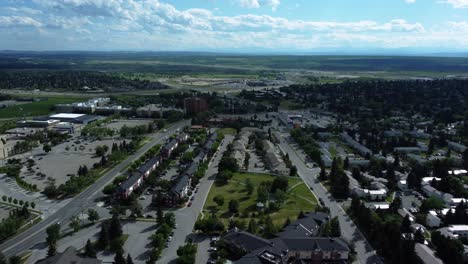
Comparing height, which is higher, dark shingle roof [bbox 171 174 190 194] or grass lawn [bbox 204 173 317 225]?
dark shingle roof [bbox 171 174 190 194]

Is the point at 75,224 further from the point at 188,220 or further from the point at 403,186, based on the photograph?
the point at 403,186

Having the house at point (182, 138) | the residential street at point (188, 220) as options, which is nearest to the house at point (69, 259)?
the residential street at point (188, 220)

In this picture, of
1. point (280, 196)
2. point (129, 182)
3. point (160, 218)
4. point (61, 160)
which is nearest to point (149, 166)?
point (129, 182)

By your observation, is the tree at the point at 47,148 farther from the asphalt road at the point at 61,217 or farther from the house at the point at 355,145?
the house at the point at 355,145

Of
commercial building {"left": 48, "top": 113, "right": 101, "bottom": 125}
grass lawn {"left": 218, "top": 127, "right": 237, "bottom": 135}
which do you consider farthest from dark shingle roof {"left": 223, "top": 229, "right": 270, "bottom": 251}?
commercial building {"left": 48, "top": 113, "right": 101, "bottom": 125}

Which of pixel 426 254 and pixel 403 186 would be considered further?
pixel 403 186

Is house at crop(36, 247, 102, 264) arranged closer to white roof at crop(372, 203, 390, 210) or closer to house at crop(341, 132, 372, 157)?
white roof at crop(372, 203, 390, 210)
